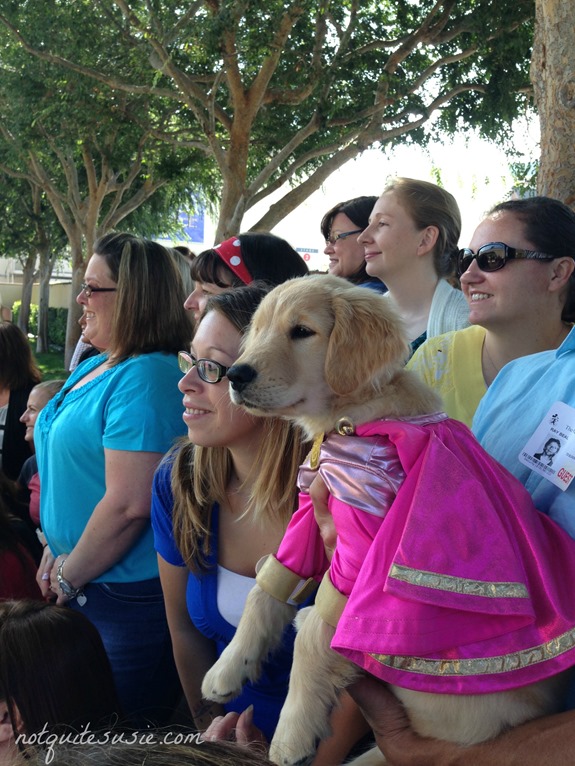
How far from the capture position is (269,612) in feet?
7.34

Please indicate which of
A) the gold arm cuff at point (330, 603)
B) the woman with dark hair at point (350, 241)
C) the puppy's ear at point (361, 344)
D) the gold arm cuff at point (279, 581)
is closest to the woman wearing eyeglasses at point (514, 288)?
the puppy's ear at point (361, 344)

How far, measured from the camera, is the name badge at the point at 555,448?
5.90 feet

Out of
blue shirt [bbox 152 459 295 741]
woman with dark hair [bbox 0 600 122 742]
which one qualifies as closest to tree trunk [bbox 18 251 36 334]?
blue shirt [bbox 152 459 295 741]

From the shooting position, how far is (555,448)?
6.06 feet

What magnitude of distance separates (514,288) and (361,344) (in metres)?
0.92

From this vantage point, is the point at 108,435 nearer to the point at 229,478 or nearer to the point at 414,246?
the point at 229,478

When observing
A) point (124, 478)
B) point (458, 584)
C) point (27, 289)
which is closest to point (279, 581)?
point (458, 584)

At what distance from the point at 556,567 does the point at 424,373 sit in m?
1.32

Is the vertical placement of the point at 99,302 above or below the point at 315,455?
above

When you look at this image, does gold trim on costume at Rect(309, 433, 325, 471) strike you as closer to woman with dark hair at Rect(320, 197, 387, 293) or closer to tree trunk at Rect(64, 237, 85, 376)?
woman with dark hair at Rect(320, 197, 387, 293)

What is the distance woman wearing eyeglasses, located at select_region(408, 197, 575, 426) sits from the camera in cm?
276

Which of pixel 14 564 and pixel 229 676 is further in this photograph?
pixel 14 564

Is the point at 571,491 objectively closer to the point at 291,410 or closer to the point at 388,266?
the point at 291,410

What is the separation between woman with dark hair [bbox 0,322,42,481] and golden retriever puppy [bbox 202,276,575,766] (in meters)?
3.97
